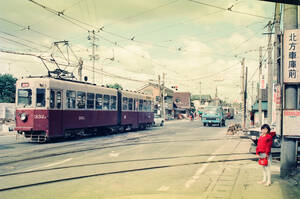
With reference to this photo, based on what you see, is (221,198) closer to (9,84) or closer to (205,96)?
(9,84)

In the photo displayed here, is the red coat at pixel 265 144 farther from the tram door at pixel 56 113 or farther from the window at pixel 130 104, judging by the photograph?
the window at pixel 130 104

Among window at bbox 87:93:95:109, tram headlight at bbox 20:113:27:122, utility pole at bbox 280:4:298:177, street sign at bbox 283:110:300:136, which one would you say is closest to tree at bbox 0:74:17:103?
window at bbox 87:93:95:109

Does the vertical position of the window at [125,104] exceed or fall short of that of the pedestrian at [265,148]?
it exceeds it

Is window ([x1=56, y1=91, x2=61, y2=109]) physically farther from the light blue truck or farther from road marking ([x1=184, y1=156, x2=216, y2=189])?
the light blue truck

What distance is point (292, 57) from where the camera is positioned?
7.91 m

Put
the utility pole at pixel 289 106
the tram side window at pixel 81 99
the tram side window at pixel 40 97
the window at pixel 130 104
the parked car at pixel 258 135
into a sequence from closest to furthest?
1. the utility pole at pixel 289 106
2. the parked car at pixel 258 135
3. the tram side window at pixel 40 97
4. the tram side window at pixel 81 99
5. the window at pixel 130 104

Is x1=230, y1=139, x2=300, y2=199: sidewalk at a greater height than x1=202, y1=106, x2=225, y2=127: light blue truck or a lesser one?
lesser

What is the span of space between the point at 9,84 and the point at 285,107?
254 feet

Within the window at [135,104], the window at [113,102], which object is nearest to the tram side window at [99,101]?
the window at [113,102]

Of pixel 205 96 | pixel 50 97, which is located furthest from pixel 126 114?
pixel 205 96

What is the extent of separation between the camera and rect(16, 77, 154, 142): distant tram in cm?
1622

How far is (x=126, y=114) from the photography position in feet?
84.9

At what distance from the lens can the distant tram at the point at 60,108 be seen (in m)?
16.2

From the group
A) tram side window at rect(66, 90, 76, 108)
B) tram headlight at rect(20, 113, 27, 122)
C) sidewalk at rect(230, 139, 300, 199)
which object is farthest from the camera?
tram side window at rect(66, 90, 76, 108)
